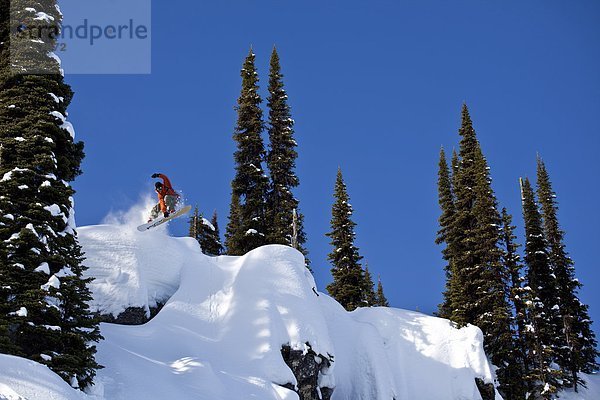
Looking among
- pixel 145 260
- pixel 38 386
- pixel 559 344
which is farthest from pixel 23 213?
pixel 559 344

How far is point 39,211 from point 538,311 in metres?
34.4

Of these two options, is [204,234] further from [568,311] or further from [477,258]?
[568,311]

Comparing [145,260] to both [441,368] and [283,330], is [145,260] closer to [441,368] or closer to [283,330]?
[283,330]

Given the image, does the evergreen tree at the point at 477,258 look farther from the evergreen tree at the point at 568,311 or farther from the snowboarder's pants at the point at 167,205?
the snowboarder's pants at the point at 167,205

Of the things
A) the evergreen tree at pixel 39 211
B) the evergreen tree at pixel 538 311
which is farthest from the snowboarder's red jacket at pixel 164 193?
the evergreen tree at pixel 538 311

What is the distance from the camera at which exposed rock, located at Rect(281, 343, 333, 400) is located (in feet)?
63.7

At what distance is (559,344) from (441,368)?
2029cm

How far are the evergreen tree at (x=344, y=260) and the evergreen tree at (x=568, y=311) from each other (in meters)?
17.0

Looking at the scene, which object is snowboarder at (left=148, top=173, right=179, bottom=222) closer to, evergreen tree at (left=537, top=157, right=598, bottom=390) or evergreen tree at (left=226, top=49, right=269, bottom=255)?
evergreen tree at (left=226, top=49, right=269, bottom=255)

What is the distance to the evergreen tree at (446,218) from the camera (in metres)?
39.3

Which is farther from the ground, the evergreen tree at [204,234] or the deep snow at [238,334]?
the evergreen tree at [204,234]

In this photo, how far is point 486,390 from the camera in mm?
26984

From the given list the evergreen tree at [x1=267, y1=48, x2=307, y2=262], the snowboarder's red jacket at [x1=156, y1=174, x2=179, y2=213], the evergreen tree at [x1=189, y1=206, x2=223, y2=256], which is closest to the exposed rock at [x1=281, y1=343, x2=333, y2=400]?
the snowboarder's red jacket at [x1=156, y1=174, x2=179, y2=213]

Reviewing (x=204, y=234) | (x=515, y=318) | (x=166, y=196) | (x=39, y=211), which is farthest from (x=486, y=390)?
(x=204, y=234)
